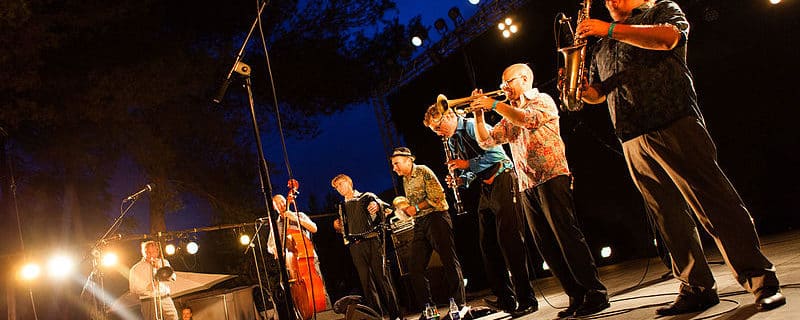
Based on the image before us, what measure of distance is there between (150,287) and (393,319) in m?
3.75

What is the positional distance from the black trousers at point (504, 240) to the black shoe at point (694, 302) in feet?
4.34

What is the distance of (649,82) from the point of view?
8.02ft

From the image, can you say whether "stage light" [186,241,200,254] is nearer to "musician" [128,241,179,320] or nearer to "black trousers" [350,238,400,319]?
"musician" [128,241,179,320]

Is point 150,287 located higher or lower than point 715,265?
higher

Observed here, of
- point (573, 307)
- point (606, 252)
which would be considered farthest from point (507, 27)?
point (573, 307)

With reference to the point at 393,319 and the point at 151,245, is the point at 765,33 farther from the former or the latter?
the point at 151,245

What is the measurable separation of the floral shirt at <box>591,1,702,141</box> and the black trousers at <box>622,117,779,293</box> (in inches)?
2.4

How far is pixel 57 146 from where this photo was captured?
33.1ft

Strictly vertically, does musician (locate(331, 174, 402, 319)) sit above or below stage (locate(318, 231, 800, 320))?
above

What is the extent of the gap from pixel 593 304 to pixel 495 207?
3.52 ft

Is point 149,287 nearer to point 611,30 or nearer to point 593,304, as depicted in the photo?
point 593,304

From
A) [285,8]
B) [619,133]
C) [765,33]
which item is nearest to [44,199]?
[285,8]

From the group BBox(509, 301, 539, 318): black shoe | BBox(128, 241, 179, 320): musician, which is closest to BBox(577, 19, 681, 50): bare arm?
BBox(509, 301, 539, 318): black shoe

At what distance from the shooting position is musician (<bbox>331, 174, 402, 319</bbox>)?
5.60 meters
